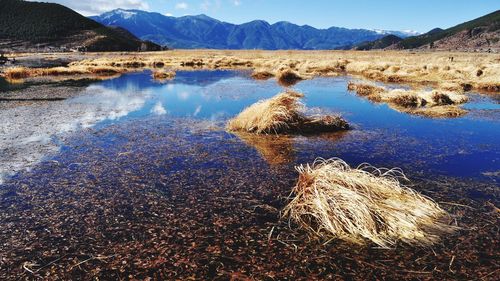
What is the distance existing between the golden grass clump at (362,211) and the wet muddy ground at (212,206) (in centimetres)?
36

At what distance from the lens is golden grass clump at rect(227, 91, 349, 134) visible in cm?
1870

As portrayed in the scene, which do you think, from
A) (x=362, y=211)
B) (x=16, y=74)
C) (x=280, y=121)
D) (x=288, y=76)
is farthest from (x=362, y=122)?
(x=16, y=74)

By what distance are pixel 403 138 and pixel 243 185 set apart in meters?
9.24

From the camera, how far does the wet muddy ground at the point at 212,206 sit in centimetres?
777

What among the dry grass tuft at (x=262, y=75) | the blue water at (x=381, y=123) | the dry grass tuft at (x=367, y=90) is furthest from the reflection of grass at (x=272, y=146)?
the dry grass tuft at (x=262, y=75)

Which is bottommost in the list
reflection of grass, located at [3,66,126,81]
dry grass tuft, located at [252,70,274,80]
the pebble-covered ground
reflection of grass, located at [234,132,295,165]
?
reflection of grass, located at [3,66,126,81]

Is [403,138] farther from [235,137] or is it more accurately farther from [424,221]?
[424,221]

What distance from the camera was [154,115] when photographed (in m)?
23.2

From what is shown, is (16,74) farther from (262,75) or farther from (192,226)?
(192,226)

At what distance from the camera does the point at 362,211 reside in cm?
915

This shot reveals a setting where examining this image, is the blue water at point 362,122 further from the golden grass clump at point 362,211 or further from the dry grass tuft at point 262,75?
the dry grass tuft at point 262,75

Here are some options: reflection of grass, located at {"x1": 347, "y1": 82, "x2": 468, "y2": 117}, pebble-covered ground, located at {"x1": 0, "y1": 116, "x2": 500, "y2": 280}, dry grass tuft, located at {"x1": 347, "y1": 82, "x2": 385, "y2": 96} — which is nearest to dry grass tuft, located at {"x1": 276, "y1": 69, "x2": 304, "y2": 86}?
dry grass tuft, located at {"x1": 347, "y1": 82, "x2": 385, "y2": 96}

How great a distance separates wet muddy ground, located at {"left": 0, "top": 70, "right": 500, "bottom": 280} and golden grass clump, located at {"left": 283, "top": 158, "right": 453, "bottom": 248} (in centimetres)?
36

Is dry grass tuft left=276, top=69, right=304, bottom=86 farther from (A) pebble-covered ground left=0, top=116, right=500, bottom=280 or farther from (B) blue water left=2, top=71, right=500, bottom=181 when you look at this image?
(A) pebble-covered ground left=0, top=116, right=500, bottom=280
